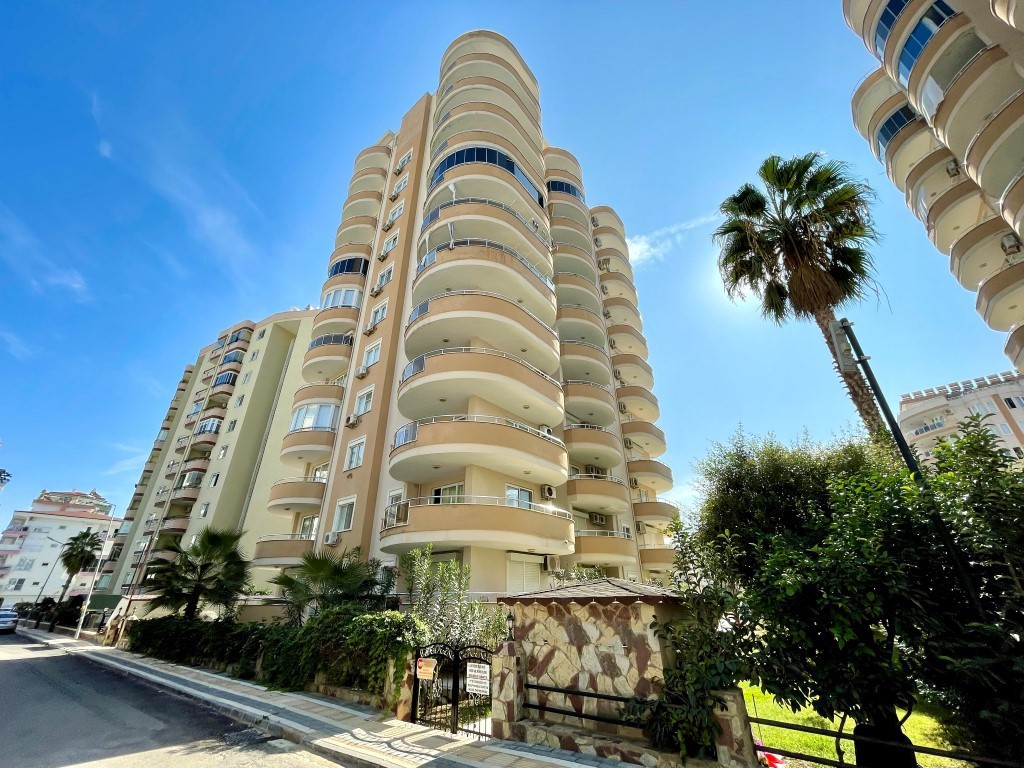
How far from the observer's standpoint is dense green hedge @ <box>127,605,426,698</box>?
10.0 meters

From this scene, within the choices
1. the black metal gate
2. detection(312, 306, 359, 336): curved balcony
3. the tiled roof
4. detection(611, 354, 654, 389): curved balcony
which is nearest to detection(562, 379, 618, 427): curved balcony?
detection(611, 354, 654, 389): curved balcony

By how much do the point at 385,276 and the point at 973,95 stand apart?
2699 cm

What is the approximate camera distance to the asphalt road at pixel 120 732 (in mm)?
7160

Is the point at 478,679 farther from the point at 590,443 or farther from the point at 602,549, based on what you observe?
the point at 590,443

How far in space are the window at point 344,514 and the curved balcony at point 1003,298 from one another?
28.8 m

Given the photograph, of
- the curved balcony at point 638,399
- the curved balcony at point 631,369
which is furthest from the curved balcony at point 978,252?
the curved balcony at point 631,369

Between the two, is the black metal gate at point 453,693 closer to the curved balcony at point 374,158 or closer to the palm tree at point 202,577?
the palm tree at point 202,577

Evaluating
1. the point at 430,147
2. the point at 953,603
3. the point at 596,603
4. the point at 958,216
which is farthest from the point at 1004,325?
the point at 430,147

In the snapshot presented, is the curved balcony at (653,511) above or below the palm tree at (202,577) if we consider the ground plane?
above

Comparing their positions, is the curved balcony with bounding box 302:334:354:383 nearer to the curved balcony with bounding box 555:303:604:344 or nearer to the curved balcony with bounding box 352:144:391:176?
the curved balcony with bounding box 555:303:604:344

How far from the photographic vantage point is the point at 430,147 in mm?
28969

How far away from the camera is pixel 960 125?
50.7ft

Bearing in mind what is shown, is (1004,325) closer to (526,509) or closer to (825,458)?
(825,458)

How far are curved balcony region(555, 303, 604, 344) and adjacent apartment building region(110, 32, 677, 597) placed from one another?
146mm
